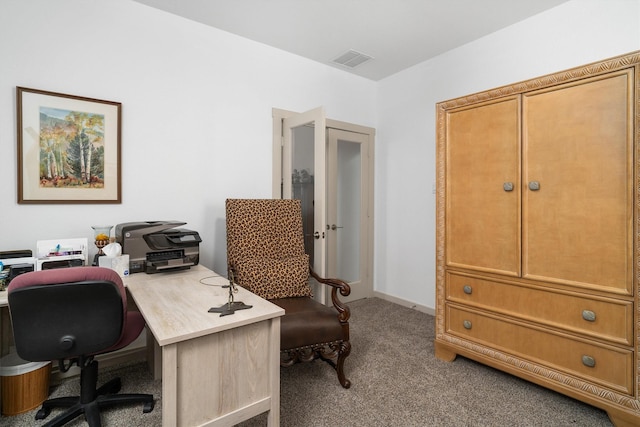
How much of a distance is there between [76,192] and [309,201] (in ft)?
6.09

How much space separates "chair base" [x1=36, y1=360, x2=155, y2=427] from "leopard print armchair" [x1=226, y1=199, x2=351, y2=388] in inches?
35.1

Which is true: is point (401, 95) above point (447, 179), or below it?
above

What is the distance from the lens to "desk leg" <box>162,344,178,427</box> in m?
1.27

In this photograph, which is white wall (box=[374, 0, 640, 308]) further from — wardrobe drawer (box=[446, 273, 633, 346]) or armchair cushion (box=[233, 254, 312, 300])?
armchair cushion (box=[233, 254, 312, 300])

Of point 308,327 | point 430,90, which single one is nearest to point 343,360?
point 308,327

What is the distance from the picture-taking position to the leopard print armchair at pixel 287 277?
2.06 m

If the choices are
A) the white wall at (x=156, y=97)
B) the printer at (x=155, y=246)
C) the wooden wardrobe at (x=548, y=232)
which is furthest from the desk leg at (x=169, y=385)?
the wooden wardrobe at (x=548, y=232)

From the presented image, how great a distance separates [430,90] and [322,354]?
9.90 feet

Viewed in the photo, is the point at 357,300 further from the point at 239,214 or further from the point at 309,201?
the point at 239,214

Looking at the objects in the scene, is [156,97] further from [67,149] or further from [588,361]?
[588,361]

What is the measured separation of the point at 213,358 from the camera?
1.41m

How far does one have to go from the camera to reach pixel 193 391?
1358 millimetres

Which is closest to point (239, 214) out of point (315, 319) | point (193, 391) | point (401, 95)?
point (315, 319)

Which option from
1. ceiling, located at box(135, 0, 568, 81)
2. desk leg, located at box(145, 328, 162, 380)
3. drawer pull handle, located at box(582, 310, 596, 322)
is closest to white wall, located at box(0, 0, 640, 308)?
ceiling, located at box(135, 0, 568, 81)
